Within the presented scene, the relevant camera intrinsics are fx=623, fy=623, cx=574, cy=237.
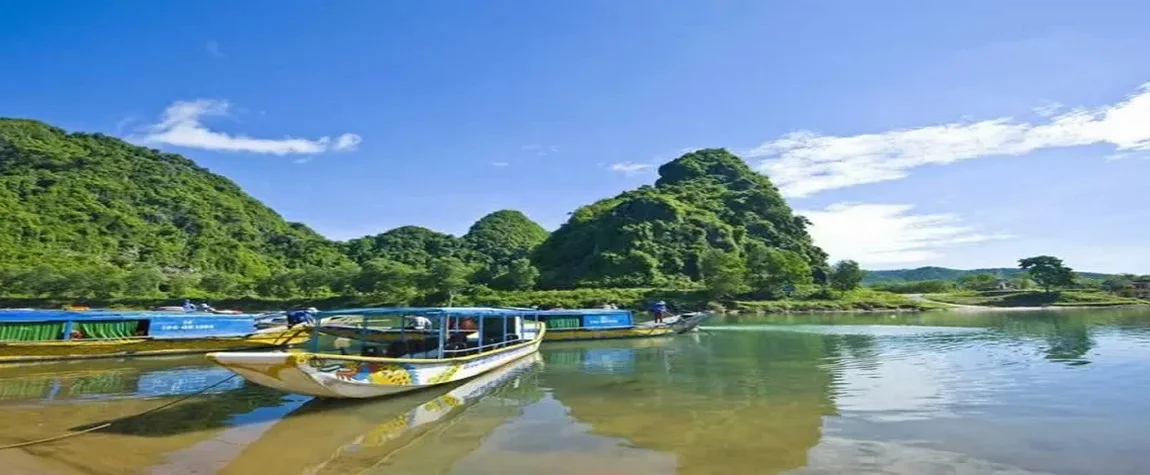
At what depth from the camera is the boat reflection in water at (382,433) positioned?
11.6 m

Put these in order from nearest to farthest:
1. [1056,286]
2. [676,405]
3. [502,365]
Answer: [676,405], [502,365], [1056,286]

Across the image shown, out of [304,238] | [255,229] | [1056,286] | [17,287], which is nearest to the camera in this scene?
[17,287]

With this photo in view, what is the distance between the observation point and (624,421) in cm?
1539

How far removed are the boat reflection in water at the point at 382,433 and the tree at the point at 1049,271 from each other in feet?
378

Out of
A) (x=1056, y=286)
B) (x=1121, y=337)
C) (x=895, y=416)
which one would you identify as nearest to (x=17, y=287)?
(x=895, y=416)

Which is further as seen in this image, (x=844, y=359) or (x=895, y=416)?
(x=844, y=359)

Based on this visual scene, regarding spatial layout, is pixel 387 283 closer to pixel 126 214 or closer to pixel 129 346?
pixel 126 214

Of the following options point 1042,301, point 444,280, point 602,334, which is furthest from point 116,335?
point 1042,301

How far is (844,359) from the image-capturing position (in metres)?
28.7

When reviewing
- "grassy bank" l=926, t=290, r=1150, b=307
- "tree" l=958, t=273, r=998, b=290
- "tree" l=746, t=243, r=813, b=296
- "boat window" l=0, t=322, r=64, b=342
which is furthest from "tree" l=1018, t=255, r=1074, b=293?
"boat window" l=0, t=322, r=64, b=342

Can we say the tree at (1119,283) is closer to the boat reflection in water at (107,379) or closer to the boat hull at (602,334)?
the boat hull at (602,334)

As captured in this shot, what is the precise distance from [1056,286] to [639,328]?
102 metres

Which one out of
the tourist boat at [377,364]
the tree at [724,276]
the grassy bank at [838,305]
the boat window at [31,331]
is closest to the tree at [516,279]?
the tree at [724,276]

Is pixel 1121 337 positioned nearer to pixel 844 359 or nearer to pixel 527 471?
pixel 844 359
